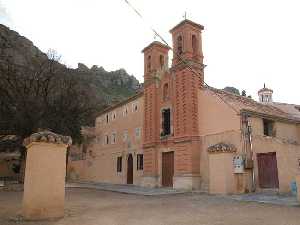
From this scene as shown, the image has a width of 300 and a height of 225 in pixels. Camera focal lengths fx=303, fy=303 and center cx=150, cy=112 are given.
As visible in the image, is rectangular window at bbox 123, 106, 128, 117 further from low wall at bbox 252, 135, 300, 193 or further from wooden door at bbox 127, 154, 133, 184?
low wall at bbox 252, 135, 300, 193

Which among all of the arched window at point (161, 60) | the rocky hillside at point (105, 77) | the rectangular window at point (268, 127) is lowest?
the rectangular window at point (268, 127)

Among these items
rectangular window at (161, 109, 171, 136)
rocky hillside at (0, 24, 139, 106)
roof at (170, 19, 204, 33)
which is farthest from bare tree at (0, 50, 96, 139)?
rocky hillside at (0, 24, 139, 106)

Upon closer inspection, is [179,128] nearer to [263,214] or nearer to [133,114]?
[133,114]

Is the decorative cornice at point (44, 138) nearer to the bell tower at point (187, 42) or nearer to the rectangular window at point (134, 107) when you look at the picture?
the bell tower at point (187, 42)

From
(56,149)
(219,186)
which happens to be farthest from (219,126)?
(56,149)

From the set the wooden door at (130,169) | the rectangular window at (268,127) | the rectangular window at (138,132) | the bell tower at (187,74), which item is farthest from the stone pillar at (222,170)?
the wooden door at (130,169)

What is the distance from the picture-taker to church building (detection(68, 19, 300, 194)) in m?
17.6

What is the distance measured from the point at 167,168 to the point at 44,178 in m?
16.7

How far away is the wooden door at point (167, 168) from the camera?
23.9 meters

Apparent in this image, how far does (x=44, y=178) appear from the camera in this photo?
852 cm

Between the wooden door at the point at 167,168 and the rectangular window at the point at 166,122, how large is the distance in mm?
1744

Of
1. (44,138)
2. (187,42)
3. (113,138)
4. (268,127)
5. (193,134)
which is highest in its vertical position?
(187,42)

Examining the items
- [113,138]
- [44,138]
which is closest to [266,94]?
[113,138]

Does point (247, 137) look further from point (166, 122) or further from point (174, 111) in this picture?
point (166, 122)
